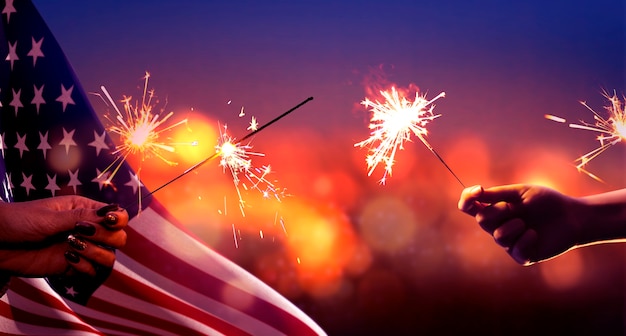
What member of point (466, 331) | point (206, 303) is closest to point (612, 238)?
point (206, 303)

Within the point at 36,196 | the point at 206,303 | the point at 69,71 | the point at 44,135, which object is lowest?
the point at 206,303

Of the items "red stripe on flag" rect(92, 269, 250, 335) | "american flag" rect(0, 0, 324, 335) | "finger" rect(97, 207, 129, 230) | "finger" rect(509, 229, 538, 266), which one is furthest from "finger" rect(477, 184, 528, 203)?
"red stripe on flag" rect(92, 269, 250, 335)

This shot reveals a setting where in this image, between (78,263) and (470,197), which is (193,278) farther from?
(470,197)

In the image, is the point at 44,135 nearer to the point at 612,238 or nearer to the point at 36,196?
the point at 36,196

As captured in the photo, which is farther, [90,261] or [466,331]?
[466,331]

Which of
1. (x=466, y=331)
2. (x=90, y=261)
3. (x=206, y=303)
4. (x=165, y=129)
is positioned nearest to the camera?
(x=90, y=261)

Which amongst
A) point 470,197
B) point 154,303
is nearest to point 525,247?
point 470,197

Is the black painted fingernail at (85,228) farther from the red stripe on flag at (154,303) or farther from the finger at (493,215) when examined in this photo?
the finger at (493,215)

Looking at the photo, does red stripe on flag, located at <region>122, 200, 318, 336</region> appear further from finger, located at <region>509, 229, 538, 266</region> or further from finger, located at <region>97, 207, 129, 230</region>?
finger, located at <region>509, 229, 538, 266</region>
